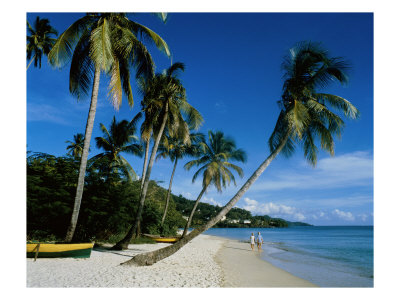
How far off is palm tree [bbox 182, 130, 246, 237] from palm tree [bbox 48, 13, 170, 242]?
944 centimetres

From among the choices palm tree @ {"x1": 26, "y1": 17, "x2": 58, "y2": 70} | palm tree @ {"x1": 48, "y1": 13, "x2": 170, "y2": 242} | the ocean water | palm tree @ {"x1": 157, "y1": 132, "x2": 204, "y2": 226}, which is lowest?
the ocean water

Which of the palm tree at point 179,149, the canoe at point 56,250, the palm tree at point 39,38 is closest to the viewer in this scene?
the canoe at point 56,250

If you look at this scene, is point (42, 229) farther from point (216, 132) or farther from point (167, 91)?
point (216, 132)

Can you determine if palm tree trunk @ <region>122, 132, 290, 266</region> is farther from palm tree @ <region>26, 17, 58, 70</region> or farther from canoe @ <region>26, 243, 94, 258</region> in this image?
palm tree @ <region>26, 17, 58, 70</region>

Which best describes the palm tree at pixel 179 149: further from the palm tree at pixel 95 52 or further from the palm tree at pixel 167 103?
the palm tree at pixel 95 52

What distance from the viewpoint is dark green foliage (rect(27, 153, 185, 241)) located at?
8.41 meters

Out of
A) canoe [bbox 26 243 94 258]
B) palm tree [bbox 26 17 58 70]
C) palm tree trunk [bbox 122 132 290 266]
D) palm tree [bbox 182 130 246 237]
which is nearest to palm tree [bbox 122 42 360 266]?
palm tree trunk [bbox 122 132 290 266]

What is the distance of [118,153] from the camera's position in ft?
57.4

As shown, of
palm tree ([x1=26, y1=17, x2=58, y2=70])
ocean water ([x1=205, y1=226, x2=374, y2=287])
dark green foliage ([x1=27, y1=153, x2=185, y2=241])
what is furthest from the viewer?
palm tree ([x1=26, y1=17, x2=58, y2=70])

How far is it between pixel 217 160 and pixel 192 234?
11.4 m

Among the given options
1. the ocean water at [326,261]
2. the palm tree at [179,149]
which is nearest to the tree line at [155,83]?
the ocean water at [326,261]

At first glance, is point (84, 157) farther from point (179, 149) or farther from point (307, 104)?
point (179, 149)

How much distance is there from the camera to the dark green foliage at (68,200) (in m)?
8.41

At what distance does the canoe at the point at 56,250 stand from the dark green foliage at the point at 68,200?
64.2 inches
